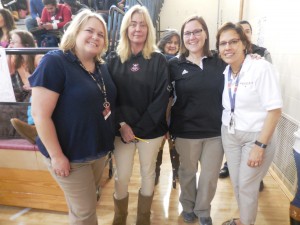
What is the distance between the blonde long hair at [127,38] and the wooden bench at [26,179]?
1029 millimetres

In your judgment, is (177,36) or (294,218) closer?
(294,218)

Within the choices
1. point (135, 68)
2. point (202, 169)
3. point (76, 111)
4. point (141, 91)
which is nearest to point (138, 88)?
point (141, 91)

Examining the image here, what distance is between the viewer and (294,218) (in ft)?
5.23

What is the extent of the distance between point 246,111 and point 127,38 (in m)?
0.89

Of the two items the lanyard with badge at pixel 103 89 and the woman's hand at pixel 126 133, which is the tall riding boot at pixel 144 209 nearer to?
the woman's hand at pixel 126 133

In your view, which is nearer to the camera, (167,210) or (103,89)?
(103,89)

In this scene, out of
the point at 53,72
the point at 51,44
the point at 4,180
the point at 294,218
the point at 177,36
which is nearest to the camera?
the point at 53,72

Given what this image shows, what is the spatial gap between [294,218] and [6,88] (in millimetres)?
2369

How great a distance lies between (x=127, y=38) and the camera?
161 cm

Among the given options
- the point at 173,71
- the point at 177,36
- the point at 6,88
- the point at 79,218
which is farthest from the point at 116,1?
the point at 79,218

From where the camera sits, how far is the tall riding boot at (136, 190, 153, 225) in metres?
1.84

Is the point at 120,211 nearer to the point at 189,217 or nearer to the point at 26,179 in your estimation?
the point at 189,217

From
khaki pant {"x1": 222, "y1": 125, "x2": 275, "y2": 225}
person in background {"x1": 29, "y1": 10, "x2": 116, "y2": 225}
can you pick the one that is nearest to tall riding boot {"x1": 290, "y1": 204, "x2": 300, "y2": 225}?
khaki pant {"x1": 222, "y1": 125, "x2": 275, "y2": 225}

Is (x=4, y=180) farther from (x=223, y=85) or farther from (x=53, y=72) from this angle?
(x=223, y=85)
